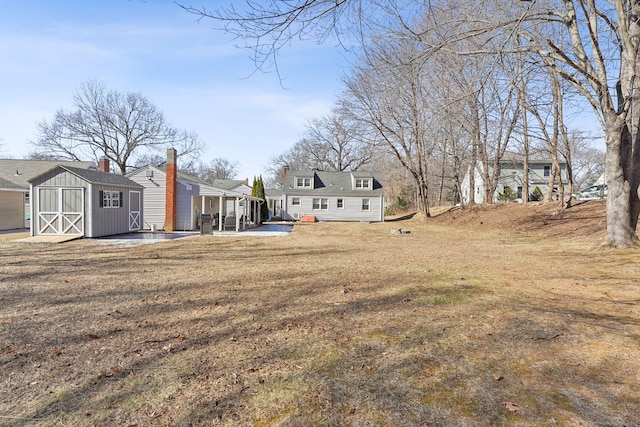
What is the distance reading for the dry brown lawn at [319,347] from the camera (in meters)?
2.44

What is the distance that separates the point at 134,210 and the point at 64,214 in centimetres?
383

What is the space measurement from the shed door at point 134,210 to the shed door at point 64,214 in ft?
10.7

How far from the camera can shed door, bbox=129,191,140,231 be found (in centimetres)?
1872

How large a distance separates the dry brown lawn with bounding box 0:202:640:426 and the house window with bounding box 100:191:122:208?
9.46 m

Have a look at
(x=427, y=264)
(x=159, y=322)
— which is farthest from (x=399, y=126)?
(x=159, y=322)

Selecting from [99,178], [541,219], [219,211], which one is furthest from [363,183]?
[99,178]

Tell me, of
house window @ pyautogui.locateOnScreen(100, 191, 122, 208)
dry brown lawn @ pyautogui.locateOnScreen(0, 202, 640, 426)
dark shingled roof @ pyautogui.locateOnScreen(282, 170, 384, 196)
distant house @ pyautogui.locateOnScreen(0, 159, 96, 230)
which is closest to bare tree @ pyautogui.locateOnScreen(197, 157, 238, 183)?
dark shingled roof @ pyautogui.locateOnScreen(282, 170, 384, 196)

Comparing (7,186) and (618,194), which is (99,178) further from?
(618,194)

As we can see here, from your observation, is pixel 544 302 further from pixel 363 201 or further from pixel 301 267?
pixel 363 201

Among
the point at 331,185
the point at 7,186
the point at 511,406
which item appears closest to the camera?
the point at 511,406

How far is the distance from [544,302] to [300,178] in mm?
29982

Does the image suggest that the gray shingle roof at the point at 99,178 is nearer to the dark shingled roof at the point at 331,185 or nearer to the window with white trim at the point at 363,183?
the dark shingled roof at the point at 331,185

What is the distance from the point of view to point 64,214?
1545 centimetres

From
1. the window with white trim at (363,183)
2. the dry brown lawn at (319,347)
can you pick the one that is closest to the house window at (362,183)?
the window with white trim at (363,183)
